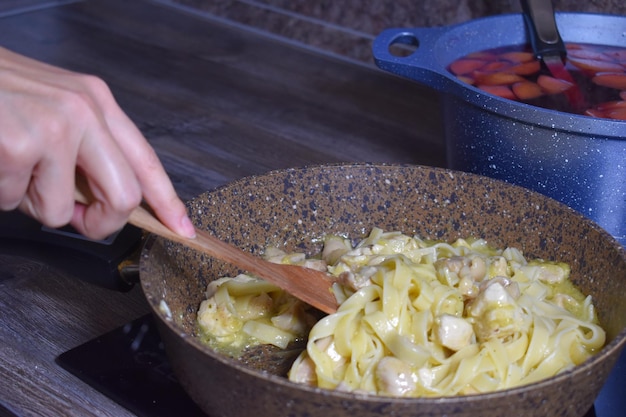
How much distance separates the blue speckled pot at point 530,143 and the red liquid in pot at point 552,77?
0.21 ft

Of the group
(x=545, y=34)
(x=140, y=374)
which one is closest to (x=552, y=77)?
(x=545, y=34)

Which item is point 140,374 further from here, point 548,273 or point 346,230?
point 548,273

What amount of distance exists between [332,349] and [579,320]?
305 mm

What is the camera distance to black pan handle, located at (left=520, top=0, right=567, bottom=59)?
1.46 metres

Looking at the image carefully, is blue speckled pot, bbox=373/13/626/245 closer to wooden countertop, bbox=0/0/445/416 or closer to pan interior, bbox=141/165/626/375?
pan interior, bbox=141/165/626/375

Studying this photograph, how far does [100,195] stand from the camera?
896mm

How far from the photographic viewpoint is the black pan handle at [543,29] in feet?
4.81

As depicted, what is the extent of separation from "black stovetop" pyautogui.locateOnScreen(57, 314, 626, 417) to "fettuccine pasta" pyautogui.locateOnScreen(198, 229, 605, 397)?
0.29 feet

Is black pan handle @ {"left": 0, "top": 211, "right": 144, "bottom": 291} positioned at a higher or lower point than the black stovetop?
higher

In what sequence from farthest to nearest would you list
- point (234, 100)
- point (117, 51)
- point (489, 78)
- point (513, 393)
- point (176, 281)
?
point (117, 51) < point (234, 100) < point (489, 78) < point (176, 281) < point (513, 393)

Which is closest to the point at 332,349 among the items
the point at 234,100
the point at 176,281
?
the point at 176,281

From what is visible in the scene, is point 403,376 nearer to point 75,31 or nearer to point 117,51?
point 117,51

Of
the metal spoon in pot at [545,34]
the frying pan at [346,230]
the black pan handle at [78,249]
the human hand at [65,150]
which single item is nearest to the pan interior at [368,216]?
the frying pan at [346,230]

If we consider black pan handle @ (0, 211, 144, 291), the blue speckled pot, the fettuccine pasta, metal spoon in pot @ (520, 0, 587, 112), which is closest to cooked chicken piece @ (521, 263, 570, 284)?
the fettuccine pasta
